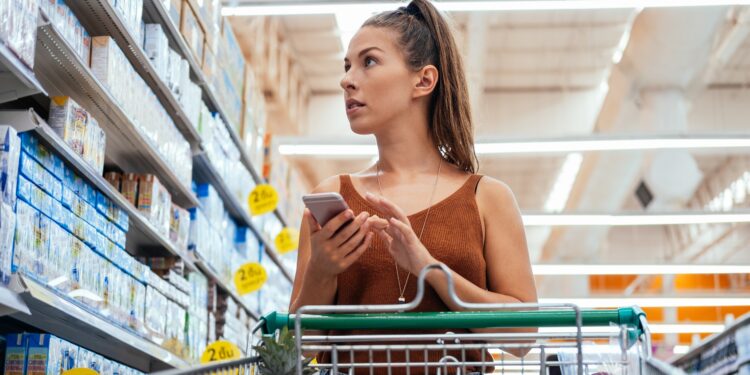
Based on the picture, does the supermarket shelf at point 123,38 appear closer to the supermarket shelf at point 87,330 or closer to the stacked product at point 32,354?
the supermarket shelf at point 87,330

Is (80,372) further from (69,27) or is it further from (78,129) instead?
(69,27)

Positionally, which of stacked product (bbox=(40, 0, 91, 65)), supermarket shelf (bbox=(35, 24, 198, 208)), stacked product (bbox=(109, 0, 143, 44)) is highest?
stacked product (bbox=(109, 0, 143, 44))

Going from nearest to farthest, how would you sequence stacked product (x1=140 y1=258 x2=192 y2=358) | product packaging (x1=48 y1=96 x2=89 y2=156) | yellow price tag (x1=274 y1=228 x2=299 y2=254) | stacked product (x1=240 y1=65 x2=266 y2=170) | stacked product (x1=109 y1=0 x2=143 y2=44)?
product packaging (x1=48 y1=96 x2=89 y2=156)
stacked product (x1=109 y1=0 x2=143 y2=44)
stacked product (x1=140 y1=258 x2=192 y2=358)
stacked product (x1=240 y1=65 x2=266 y2=170)
yellow price tag (x1=274 y1=228 x2=299 y2=254)

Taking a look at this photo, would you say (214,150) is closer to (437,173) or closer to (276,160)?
(276,160)

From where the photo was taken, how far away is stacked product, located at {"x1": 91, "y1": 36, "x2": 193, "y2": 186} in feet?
11.0

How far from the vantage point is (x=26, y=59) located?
8.54 feet

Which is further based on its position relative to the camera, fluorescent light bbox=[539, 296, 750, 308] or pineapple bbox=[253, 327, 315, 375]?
fluorescent light bbox=[539, 296, 750, 308]

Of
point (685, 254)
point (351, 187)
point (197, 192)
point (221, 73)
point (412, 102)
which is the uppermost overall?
point (685, 254)

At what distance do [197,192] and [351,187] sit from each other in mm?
3111

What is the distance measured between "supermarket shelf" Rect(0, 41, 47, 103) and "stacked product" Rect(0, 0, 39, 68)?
0.03 meters

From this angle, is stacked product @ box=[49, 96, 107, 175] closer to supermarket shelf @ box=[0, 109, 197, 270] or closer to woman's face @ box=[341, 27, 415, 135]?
supermarket shelf @ box=[0, 109, 197, 270]

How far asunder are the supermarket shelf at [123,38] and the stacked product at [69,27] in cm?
7

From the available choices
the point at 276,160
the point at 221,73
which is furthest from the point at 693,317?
the point at 221,73

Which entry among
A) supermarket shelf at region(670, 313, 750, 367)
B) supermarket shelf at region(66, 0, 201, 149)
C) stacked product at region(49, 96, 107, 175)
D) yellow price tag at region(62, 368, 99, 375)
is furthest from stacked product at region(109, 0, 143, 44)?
supermarket shelf at region(670, 313, 750, 367)
